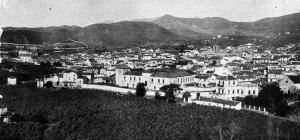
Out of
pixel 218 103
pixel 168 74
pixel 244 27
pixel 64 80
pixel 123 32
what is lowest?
pixel 218 103

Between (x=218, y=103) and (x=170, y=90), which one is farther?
(x=170, y=90)

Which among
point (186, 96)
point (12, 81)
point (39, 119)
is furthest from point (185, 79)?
point (12, 81)

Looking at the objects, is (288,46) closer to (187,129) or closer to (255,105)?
(255,105)

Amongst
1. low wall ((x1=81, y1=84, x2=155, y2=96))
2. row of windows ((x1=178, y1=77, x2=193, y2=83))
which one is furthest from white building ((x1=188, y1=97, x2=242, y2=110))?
row of windows ((x1=178, y1=77, x2=193, y2=83))

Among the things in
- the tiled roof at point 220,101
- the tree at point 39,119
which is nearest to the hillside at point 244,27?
the tiled roof at point 220,101

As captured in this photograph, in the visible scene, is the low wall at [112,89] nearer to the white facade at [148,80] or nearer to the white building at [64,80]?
the white building at [64,80]

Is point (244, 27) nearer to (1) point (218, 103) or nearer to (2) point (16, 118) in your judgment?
(1) point (218, 103)
